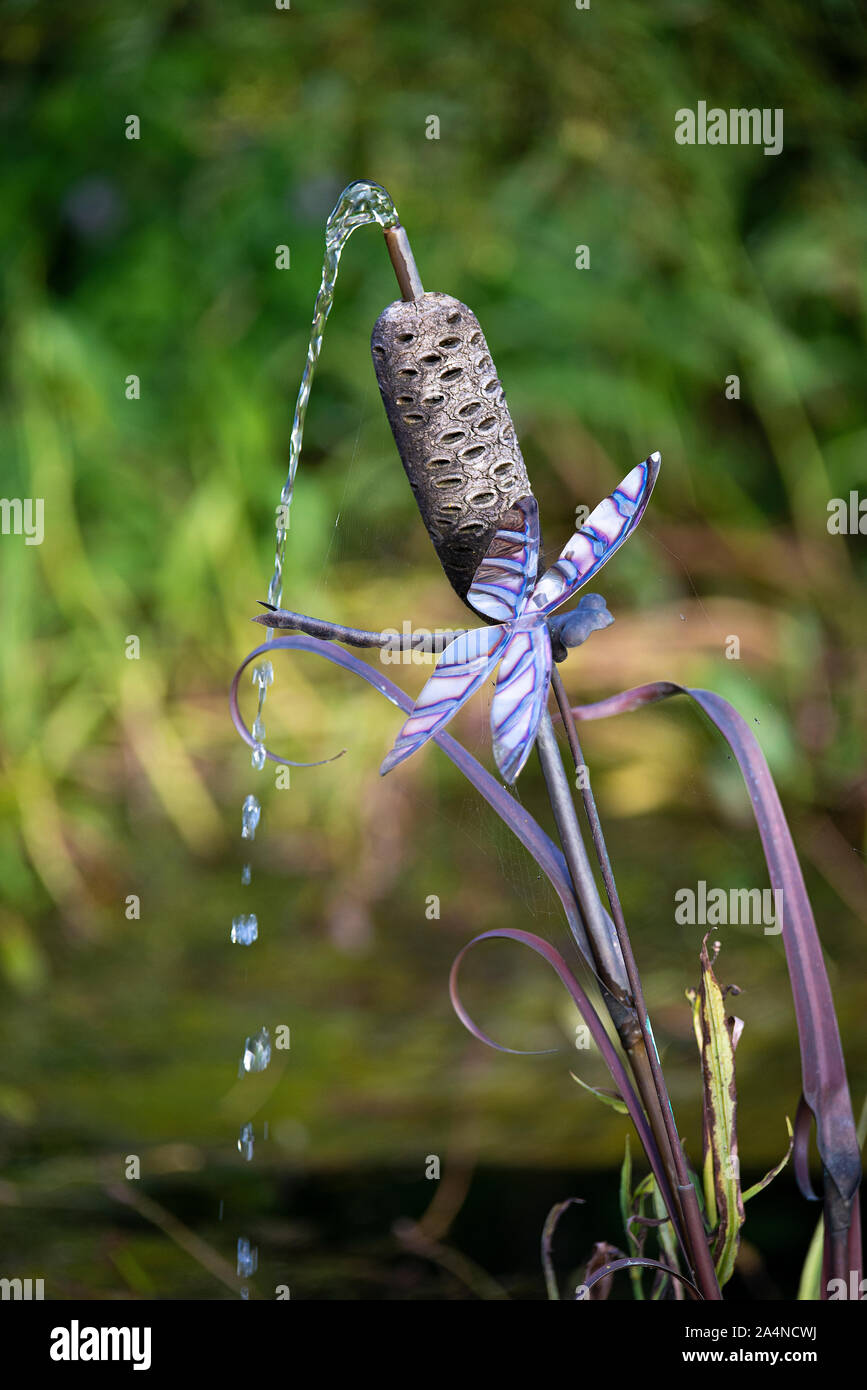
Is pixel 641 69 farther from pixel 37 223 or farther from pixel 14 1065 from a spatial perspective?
pixel 14 1065

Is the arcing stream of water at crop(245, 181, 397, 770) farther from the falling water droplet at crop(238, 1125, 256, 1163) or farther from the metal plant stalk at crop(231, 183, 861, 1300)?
the falling water droplet at crop(238, 1125, 256, 1163)

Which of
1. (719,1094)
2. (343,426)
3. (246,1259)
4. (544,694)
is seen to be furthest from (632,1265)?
(343,426)

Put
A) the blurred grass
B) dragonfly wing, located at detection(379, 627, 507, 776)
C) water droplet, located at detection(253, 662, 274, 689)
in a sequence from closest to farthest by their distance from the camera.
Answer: dragonfly wing, located at detection(379, 627, 507, 776), water droplet, located at detection(253, 662, 274, 689), the blurred grass

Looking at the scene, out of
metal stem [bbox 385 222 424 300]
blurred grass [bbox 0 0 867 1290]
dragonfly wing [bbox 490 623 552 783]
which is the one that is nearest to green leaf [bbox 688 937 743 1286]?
dragonfly wing [bbox 490 623 552 783]

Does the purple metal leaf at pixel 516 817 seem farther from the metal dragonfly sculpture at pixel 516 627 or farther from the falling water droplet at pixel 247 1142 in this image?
the falling water droplet at pixel 247 1142

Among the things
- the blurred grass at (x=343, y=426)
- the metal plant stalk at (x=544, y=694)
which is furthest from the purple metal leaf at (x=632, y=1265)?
the blurred grass at (x=343, y=426)

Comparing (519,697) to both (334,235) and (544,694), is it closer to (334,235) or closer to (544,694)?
(544,694)

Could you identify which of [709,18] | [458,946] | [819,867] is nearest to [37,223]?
[709,18]
